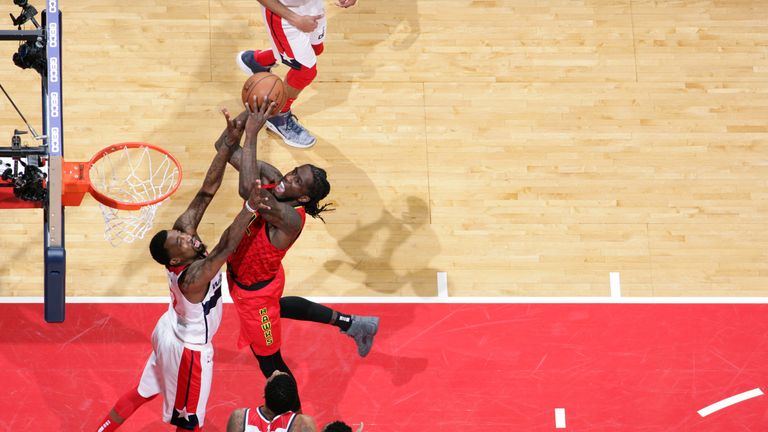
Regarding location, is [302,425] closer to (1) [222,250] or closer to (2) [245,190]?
(1) [222,250]

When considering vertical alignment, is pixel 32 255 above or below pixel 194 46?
below

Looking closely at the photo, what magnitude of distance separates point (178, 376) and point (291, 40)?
289 cm

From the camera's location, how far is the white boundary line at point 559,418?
733cm

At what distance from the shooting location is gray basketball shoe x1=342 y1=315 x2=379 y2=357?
726 cm

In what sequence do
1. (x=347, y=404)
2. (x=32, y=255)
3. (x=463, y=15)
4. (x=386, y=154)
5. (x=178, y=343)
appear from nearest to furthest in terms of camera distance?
1. (x=178, y=343)
2. (x=347, y=404)
3. (x=32, y=255)
4. (x=386, y=154)
5. (x=463, y=15)

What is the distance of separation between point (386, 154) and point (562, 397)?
2.58 m

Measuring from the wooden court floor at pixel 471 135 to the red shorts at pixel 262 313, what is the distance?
135 centimetres

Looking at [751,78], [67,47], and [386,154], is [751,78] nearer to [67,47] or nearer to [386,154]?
[386,154]

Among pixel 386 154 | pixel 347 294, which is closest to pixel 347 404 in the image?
pixel 347 294

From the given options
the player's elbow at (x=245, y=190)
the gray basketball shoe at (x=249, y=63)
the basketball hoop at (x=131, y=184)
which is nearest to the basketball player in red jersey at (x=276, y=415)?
the player's elbow at (x=245, y=190)

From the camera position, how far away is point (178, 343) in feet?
21.0

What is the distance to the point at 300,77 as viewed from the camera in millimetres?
8039

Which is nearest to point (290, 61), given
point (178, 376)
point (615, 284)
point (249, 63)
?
point (249, 63)

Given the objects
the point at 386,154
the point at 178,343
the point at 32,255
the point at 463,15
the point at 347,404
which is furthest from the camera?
the point at 463,15
